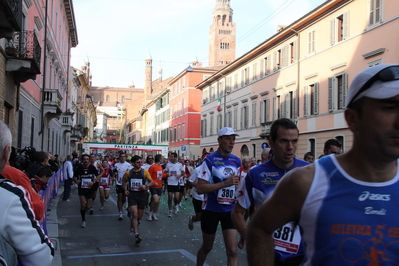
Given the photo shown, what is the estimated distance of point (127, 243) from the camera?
9758mm

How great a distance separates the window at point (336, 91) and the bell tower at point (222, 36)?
89.0m

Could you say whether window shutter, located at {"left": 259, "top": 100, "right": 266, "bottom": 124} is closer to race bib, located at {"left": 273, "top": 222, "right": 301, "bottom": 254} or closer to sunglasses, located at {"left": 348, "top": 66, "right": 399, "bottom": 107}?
race bib, located at {"left": 273, "top": 222, "right": 301, "bottom": 254}

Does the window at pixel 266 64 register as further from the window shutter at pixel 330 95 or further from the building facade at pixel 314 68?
the window shutter at pixel 330 95

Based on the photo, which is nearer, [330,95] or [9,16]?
[9,16]

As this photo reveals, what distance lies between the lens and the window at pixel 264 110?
3559 cm

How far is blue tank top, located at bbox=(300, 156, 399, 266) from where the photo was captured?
1.69 meters

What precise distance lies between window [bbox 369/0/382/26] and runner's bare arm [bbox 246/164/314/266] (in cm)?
2257

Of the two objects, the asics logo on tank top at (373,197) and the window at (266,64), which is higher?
the window at (266,64)

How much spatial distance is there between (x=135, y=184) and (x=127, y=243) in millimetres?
1588

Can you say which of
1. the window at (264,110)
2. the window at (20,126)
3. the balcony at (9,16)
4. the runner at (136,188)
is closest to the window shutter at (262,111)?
the window at (264,110)

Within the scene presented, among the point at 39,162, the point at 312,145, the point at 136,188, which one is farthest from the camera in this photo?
the point at 312,145

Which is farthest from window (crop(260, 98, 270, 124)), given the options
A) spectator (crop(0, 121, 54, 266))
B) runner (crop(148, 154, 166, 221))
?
spectator (crop(0, 121, 54, 266))

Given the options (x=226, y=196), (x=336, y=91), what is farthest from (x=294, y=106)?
(x=226, y=196)

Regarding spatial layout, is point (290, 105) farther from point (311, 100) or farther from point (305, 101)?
point (311, 100)
